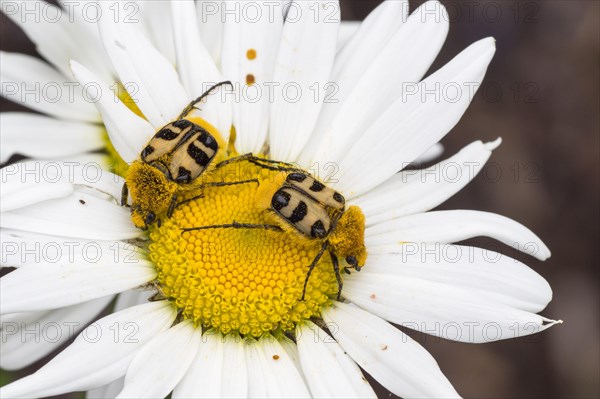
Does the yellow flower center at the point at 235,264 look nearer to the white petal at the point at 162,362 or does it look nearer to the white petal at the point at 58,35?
the white petal at the point at 162,362

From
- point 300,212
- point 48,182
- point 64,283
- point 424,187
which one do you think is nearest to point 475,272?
point 424,187

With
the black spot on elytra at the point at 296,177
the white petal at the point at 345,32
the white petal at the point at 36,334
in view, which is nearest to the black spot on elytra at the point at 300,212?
the black spot on elytra at the point at 296,177

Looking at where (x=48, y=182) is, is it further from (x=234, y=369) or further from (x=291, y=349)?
(x=291, y=349)

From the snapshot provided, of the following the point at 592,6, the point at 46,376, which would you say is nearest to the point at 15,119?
the point at 46,376

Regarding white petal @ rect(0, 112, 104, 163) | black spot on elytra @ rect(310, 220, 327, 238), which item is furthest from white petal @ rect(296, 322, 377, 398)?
white petal @ rect(0, 112, 104, 163)

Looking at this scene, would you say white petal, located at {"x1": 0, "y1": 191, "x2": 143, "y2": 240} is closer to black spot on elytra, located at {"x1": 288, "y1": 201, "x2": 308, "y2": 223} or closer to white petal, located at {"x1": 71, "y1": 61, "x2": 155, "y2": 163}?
white petal, located at {"x1": 71, "y1": 61, "x2": 155, "y2": 163}
